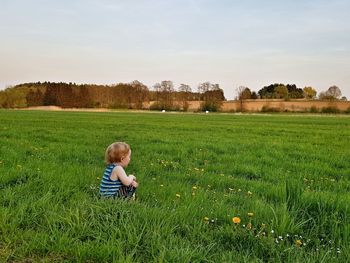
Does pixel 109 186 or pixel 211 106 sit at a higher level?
pixel 211 106

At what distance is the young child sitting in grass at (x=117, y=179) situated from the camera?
16.4 ft

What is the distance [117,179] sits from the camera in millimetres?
5133

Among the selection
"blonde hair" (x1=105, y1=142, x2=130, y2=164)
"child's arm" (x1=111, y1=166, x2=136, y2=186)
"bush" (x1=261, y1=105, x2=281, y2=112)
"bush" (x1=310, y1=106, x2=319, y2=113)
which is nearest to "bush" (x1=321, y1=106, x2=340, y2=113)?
"bush" (x1=310, y1=106, x2=319, y2=113)

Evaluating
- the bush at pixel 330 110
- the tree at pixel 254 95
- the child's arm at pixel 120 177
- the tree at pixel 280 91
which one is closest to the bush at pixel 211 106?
the bush at pixel 330 110

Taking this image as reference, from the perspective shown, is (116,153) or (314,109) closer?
(116,153)

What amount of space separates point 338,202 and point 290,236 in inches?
48.9

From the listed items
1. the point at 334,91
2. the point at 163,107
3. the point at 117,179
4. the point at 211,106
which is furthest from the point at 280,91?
the point at 117,179

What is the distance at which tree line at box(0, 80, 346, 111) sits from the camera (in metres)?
119

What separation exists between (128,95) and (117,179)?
127 metres

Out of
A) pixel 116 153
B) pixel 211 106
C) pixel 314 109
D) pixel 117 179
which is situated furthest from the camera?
pixel 211 106

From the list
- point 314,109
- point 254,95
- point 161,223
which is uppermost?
point 254,95

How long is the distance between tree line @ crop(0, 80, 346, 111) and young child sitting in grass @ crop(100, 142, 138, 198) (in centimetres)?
10337

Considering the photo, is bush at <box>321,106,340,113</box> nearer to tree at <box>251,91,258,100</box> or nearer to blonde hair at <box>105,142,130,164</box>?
tree at <box>251,91,258,100</box>

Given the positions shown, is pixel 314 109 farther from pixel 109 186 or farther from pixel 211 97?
pixel 109 186
